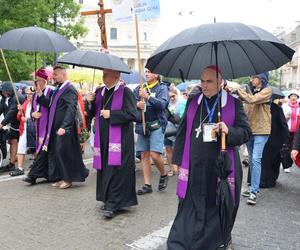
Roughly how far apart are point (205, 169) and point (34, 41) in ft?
13.4

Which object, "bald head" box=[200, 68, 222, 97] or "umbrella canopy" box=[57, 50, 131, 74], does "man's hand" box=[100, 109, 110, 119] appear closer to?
"umbrella canopy" box=[57, 50, 131, 74]

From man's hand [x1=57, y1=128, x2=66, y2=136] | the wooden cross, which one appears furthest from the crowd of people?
the wooden cross

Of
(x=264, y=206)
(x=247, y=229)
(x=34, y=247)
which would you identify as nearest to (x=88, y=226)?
(x=34, y=247)

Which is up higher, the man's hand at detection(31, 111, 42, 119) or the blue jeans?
the man's hand at detection(31, 111, 42, 119)

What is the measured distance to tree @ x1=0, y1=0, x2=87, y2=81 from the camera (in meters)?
17.7

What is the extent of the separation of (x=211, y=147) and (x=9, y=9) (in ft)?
50.1

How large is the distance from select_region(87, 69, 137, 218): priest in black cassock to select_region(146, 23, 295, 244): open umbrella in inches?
56.0

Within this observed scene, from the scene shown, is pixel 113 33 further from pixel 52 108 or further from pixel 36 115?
pixel 52 108

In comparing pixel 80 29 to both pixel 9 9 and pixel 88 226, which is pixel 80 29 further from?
pixel 88 226

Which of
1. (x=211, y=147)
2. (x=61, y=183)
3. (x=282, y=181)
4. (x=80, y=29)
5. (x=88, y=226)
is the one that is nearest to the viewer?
(x=211, y=147)

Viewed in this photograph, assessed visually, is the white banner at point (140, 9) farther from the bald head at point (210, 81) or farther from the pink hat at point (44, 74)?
the pink hat at point (44, 74)

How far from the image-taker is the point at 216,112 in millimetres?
4332

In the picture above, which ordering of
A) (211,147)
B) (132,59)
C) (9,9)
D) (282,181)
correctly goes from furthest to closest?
(132,59) < (9,9) < (282,181) < (211,147)

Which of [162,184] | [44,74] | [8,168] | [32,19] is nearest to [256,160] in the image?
[162,184]
